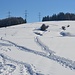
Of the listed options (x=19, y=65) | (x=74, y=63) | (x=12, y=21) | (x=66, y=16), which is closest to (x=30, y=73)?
(x=19, y=65)

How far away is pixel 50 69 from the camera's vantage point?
11.3 meters

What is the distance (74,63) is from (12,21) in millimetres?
68341

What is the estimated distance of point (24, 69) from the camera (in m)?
11.2

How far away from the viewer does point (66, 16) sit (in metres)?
100

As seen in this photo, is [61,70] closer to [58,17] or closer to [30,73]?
[30,73]

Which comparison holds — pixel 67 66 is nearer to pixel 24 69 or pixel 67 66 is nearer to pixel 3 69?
pixel 24 69

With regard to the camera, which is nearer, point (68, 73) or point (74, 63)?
point (68, 73)

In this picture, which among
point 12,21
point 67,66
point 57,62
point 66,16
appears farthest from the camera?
point 66,16

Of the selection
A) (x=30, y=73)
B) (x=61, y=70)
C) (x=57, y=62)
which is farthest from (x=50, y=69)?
(x=57, y=62)

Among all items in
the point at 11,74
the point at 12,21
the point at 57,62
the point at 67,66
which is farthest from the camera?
the point at 12,21

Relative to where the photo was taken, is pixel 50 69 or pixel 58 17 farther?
pixel 58 17

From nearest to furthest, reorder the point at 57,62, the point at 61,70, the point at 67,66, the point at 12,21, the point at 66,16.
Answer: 1. the point at 61,70
2. the point at 67,66
3. the point at 57,62
4. the point at 12,21
5. the point at 66,16

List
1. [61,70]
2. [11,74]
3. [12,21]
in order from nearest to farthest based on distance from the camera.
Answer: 1. [11,74]
2. [61,70]
3. [12,21]

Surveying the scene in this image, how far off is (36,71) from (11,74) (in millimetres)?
1071
